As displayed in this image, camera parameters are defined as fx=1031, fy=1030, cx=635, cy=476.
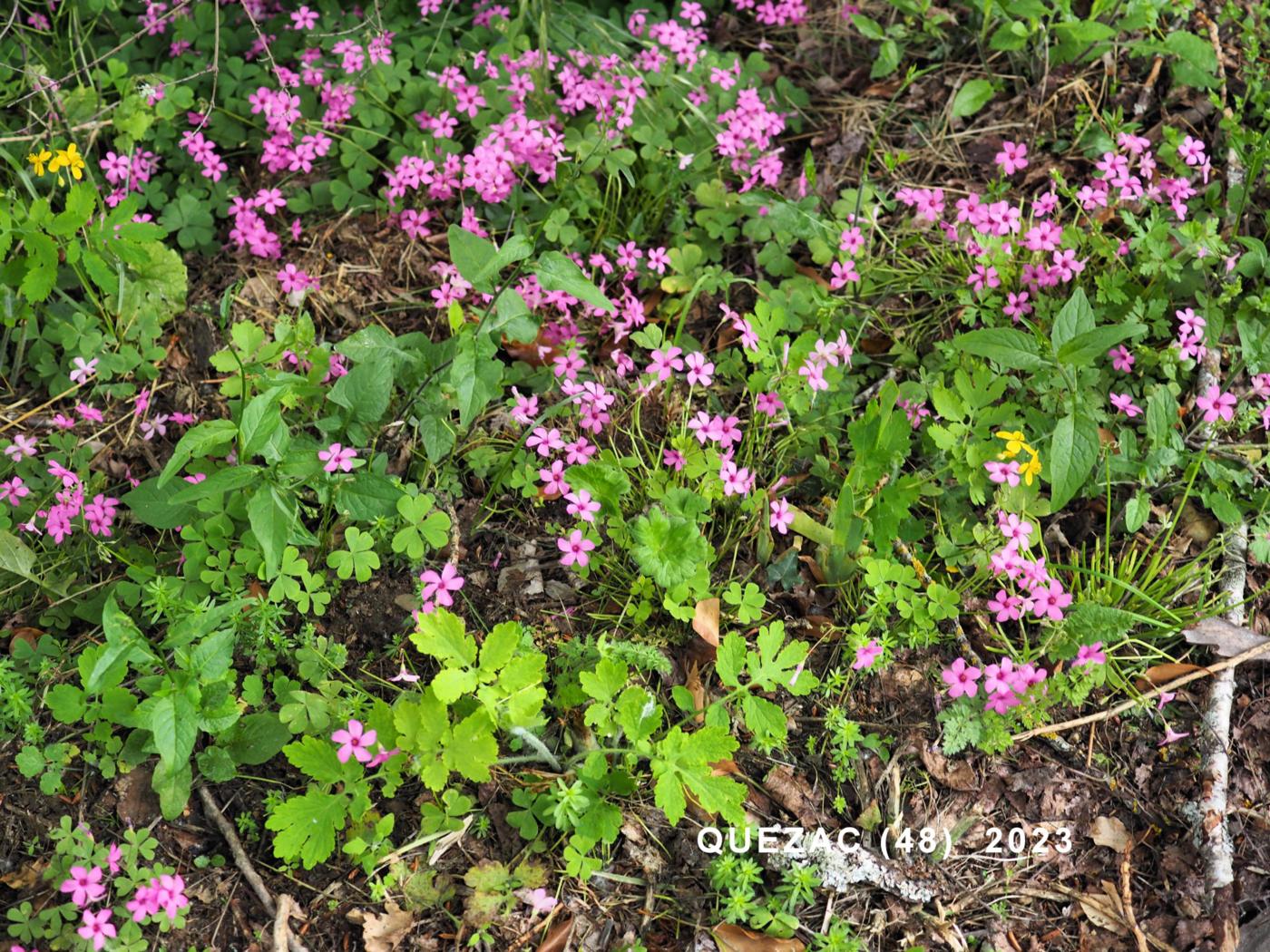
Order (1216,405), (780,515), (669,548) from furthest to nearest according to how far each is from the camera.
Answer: (1216,405), (780,515), (669,548)

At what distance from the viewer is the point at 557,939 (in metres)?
2.32

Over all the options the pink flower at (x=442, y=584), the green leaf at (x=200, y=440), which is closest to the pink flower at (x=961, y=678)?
the pink flower at (x=442, y=584)

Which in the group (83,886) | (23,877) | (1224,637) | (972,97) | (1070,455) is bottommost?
(23,877)

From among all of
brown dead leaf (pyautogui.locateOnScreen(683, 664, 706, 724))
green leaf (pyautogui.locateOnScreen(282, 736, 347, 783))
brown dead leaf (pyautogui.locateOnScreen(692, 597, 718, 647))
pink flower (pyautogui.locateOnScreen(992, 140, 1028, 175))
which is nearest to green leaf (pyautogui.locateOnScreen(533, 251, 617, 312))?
brown dead leaf (pyautogui.locateOnScreen(692, 597, 718, 647))

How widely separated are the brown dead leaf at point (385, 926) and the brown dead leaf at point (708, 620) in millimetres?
952

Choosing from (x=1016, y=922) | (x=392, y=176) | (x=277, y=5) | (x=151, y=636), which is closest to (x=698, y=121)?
(x=392, y=176)

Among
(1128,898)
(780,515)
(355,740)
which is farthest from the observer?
(780,515)

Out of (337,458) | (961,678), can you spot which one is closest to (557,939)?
(961,678)

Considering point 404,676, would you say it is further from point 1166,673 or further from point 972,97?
point 972,97

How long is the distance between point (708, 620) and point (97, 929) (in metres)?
1.53

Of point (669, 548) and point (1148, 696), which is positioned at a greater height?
point (669, 548)

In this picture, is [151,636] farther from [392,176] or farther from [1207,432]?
[1207,432]

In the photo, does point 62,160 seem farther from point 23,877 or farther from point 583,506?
point 23,877

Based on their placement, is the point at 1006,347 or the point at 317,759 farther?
the point at 1006,347
